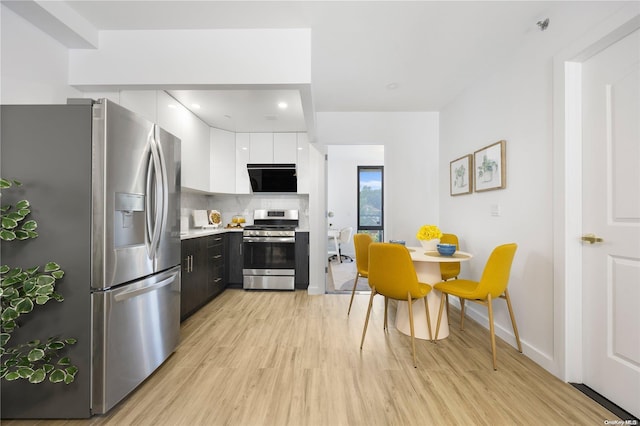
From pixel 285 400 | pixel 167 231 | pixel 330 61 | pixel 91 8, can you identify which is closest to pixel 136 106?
pixel 91 8

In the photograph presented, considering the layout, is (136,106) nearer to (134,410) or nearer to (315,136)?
(315,136)

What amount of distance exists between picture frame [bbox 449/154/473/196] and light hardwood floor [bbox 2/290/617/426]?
1.51 metres

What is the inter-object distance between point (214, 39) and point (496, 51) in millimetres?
2405

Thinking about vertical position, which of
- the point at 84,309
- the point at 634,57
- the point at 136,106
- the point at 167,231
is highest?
the point at 136,106

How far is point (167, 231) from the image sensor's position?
184cm

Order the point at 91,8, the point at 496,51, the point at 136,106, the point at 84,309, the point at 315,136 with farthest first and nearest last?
the point at 315,136
the point at 136,106
the point at 496,51
the point at 91,8
the point at 84,309

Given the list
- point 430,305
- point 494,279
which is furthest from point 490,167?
point 430,305

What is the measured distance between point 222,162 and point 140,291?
2755 mm

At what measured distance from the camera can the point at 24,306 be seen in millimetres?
1194

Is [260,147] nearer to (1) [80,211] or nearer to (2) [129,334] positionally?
(1) [80,211]

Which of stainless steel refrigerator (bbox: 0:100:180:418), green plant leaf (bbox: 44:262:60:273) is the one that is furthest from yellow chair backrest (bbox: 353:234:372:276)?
green plant leaf (bbox: 44:262:60:273)

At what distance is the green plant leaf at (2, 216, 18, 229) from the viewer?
1209mm

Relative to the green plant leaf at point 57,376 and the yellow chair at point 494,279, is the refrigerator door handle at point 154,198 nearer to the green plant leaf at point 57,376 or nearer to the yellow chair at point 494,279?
the green plant leaf at point 57,376

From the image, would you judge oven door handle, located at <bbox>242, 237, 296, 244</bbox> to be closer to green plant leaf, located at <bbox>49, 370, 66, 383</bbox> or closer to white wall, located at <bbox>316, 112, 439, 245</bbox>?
white wall, located at <bbox>316, 112, 439, 245</bbox>
